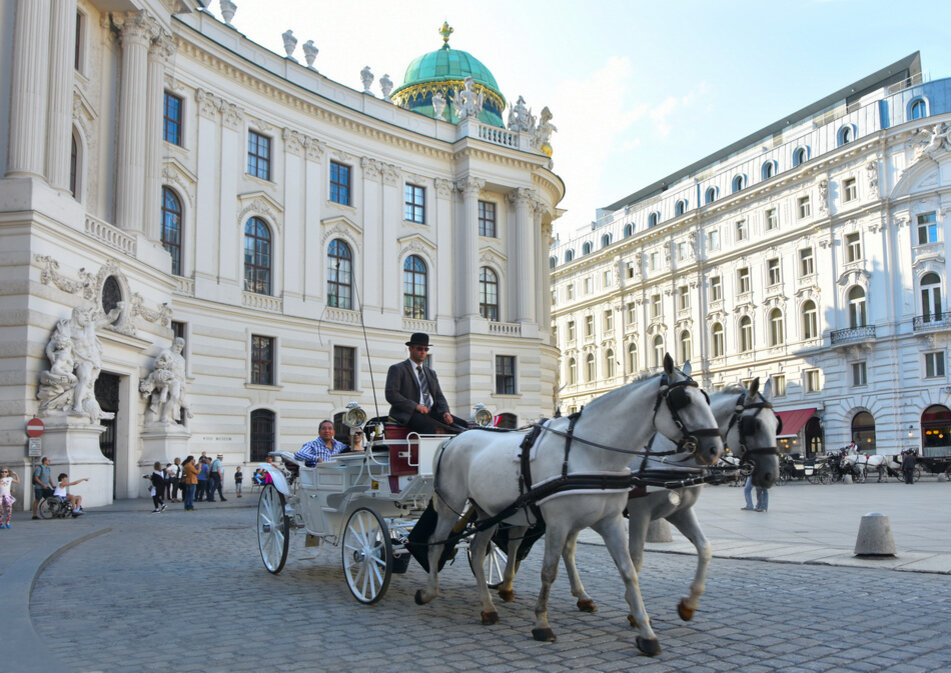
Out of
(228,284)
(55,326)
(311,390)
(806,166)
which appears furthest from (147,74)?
(806,166)

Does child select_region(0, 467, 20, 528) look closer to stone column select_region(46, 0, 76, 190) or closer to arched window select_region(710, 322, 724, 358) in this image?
stone column select_region(46, 0, 76, 190)

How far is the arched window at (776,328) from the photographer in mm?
55281

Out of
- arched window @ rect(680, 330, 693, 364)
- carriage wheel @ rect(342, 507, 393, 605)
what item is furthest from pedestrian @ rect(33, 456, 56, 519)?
arched window @ rect(680, 330, 693, 364)

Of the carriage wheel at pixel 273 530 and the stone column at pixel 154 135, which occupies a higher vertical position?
the stone column at pixel 154 135

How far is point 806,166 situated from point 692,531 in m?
51.1

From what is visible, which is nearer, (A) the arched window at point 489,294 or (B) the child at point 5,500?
(B) the child at point 5,500

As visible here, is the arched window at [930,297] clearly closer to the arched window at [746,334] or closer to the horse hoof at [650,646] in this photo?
the arched window at [746,334]

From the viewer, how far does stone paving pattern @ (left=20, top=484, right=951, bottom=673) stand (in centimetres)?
591

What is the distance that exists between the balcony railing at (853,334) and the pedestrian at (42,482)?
4391 centimetres

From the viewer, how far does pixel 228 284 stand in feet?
108

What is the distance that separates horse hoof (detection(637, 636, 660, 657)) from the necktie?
160 inches

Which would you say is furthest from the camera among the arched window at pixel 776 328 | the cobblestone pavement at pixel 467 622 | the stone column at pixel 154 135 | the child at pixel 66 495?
the arched window at pixel 776 328

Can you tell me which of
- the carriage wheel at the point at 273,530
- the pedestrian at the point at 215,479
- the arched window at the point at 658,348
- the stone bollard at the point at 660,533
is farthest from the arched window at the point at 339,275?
the arched window at the point at 658,348

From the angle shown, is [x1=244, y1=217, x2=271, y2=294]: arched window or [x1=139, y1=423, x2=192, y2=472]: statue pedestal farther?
[x1=244, y1=217, x2=271, y2=294]: arched window
